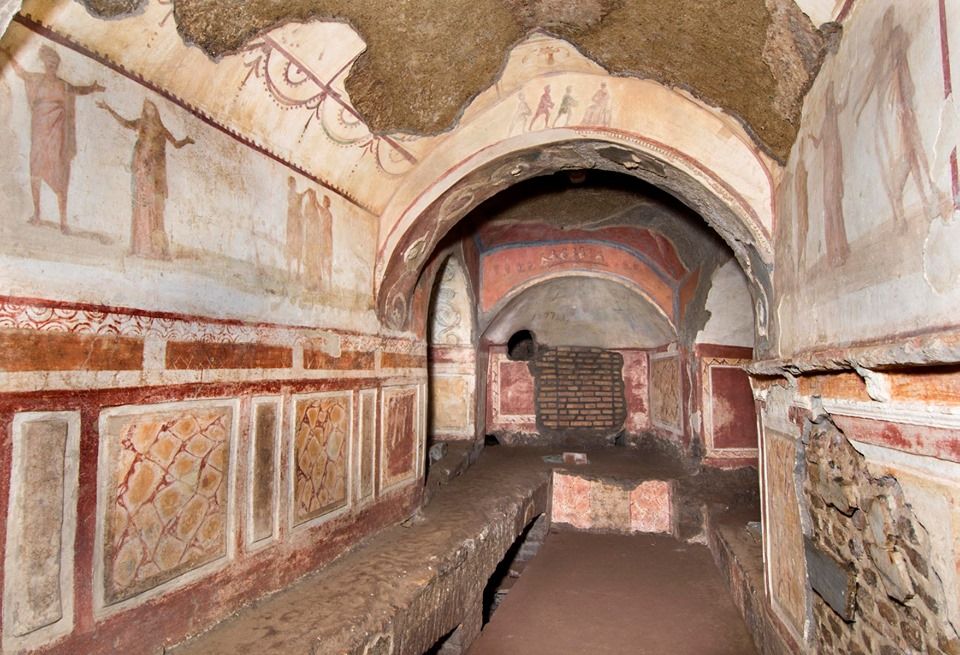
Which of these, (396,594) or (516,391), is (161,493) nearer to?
(396,594)

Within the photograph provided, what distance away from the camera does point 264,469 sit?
330 cm

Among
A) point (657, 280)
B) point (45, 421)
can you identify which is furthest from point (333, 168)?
point (657, 280)

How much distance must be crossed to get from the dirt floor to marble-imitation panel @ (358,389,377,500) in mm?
1655

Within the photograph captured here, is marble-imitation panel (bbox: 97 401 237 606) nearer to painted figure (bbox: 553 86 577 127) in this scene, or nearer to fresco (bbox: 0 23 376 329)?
fresco (bbox: 0 23 376 329)

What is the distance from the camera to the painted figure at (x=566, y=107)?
4.21 m

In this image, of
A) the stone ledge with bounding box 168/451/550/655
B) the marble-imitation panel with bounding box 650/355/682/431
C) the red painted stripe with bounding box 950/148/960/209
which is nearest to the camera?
the red painted stripe with bounding box 950/148/960/209

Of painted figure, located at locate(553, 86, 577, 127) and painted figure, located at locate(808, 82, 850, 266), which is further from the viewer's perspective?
painted figure, located at locate(553, 86, 577, 127)

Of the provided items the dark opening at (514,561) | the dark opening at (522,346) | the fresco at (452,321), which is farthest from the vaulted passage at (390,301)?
the dark opening at (522,346)

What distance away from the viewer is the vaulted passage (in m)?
2.07

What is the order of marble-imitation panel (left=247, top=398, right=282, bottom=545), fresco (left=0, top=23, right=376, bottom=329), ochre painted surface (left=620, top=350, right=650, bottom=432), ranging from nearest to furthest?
fresco (left=0, top=23, right=376, bottom=329) < marble-imitation panel (left=247, top=398, right=282, bottom=545) < ochre painted surface (left=620, top=350, right=650, bottom=432)

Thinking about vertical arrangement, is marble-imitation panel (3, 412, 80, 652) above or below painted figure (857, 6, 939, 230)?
below

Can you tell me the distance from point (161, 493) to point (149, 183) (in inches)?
56.1

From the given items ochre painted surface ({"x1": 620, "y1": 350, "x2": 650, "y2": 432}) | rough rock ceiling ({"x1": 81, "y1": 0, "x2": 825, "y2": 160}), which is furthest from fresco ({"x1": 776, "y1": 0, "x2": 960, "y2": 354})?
ochre painted surface ({"x1": 620, "y1": 350, "x2": 650, "y2": 432})

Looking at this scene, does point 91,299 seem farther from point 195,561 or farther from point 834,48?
point 834,48
